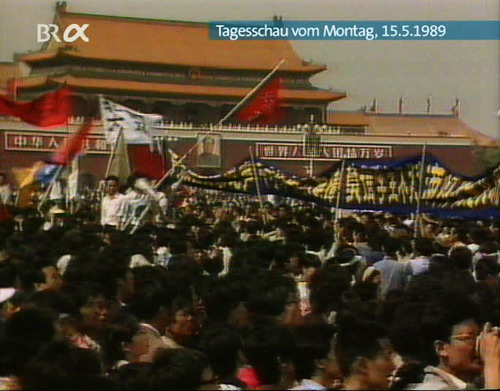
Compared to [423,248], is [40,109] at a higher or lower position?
higher

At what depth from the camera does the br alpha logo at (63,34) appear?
19.3 metres

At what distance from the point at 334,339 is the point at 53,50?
1858 centimetres

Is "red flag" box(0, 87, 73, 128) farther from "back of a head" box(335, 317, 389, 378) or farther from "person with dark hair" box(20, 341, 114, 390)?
"person with dark hair" box(20, 341, 114, 390)

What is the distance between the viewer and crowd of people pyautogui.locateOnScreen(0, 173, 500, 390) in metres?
3.08

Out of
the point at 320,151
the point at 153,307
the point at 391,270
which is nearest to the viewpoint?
the point at 153,307

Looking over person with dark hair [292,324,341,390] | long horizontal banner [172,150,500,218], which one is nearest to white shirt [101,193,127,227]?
long horizontal banner [172,150,500,218]

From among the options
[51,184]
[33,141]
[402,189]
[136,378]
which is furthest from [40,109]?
[136,378]

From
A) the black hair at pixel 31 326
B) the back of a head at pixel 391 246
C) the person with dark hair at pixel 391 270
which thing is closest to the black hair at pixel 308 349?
the black hair at pixel 31 326

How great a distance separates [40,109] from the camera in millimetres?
11898

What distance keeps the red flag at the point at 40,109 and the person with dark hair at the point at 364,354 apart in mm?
8414

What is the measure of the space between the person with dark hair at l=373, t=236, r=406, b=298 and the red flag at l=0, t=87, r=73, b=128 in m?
6.08

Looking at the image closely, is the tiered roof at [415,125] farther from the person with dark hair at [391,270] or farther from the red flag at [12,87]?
the person with dark hair at [391,270]

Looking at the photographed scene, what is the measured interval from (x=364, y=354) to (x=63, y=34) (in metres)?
18.1

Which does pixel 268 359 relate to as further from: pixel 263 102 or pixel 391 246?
pixel 263 102
